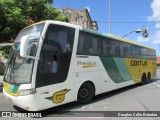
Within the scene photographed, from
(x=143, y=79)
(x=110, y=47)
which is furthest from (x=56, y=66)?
(x=143, y=79)

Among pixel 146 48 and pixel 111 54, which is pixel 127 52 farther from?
pixel 146 48

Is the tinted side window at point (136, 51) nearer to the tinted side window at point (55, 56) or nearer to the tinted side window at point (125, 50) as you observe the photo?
the tinted side window at point (125, 50)

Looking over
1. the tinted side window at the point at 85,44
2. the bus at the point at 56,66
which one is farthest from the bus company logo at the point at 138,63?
the tinted side window at the point at 85,44

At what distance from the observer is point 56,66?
25.0ft

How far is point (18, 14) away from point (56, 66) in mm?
7558

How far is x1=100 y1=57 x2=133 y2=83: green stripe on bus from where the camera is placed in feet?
35.0

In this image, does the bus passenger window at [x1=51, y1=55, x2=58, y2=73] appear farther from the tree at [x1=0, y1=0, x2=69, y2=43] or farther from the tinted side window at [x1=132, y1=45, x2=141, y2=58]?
the tinted side window at [x1=132, y1=45, x2=141, y2=58]

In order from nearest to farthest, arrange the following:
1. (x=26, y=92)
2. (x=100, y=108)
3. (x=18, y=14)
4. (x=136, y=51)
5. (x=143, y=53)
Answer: (x=26, y=92), (x=100, y=108), (x=18, y=14), (x=136, y=51), (x=143, y=53)

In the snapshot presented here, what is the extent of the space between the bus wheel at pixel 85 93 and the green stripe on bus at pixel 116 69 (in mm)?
1511

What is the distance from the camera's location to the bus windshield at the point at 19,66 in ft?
23.0

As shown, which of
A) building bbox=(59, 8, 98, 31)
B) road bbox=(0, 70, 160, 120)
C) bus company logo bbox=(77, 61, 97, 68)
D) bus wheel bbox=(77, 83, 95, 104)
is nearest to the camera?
road bbox=(0, 70, 160, 120)

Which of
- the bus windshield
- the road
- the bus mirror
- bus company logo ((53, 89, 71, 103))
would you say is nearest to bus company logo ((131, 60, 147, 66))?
the road

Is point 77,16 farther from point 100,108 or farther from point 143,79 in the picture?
point 100,108

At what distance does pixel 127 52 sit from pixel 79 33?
5.07m
